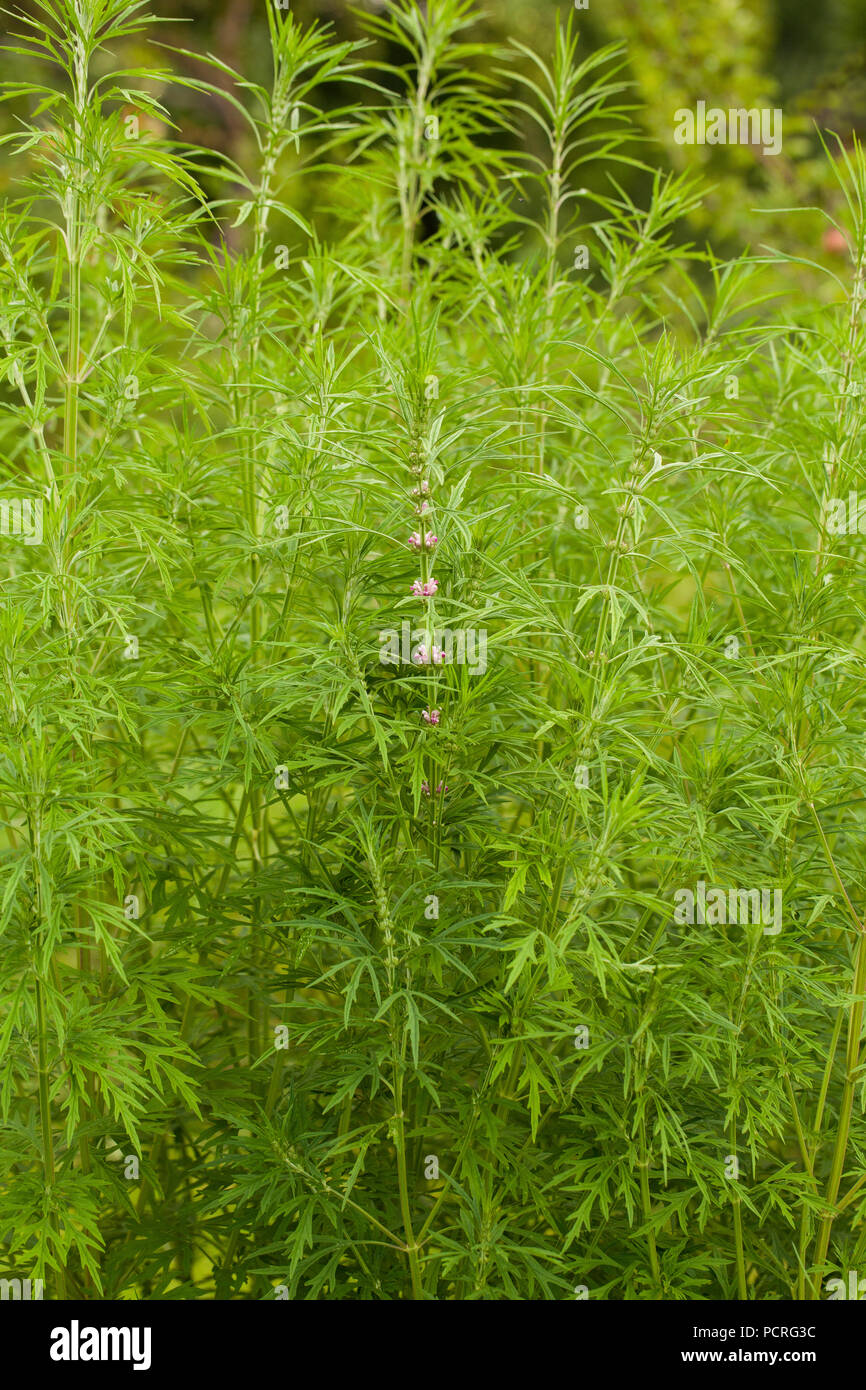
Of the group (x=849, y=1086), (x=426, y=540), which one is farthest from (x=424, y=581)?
(x=849, y=1086)

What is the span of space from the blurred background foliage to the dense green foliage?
15.9 ft

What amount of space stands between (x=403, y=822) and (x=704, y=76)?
6739 mm

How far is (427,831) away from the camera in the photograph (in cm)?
187

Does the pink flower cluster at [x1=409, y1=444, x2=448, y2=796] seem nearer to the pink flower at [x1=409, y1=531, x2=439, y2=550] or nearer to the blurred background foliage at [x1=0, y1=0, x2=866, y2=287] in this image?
the pink flower at [x1=409, y1=531, x2=439, y2=550]

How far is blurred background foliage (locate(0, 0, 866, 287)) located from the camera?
6973 millimetres

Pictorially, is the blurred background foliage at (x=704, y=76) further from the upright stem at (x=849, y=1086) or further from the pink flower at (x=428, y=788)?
the pink flower at (x=428, y=788)

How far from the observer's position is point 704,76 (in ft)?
23.5

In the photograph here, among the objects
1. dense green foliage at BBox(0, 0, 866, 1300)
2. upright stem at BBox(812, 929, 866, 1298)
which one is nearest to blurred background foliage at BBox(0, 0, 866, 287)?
dense green foliage at BBox(0, 0, 866, 1300)

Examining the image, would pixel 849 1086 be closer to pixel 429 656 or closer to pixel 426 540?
pixel 429 656

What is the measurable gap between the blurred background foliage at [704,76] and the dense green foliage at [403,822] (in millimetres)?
4854

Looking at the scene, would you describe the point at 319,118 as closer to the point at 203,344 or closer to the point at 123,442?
the point at 203,344

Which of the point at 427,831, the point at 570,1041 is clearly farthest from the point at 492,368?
the point at 570,1041

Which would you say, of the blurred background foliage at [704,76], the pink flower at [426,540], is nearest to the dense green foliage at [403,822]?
the pink flower at [426,540]
